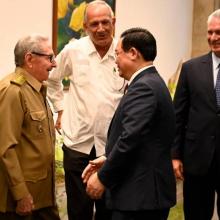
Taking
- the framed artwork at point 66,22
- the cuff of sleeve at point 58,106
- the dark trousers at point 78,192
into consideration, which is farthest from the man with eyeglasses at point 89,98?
the framed artwork at point 66,22

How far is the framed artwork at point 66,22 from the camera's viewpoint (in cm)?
369

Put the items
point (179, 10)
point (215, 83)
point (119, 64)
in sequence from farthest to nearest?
point (179, 10), point (215, 83), point (119, 64)

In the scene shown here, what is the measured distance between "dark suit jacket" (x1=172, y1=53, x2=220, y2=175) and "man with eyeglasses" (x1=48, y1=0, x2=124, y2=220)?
15.1 inches

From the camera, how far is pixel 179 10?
18.5 ft

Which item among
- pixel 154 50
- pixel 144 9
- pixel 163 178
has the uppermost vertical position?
pixel 144 9

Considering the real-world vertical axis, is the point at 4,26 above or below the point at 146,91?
above

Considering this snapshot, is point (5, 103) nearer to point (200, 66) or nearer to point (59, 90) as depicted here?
point (59, 90)

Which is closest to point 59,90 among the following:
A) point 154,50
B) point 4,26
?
point 4,26

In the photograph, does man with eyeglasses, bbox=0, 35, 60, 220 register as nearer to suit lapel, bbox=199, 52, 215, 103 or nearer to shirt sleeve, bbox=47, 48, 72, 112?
shirt sleeve, bbox=47, 48, 72, 112

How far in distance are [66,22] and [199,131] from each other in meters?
1.66

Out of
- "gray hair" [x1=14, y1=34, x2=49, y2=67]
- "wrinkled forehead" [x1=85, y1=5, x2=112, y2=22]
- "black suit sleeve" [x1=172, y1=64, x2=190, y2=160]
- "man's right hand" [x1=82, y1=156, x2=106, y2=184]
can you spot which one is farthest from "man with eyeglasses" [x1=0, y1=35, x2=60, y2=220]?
"black suit sleeve" [x1=172, y1=64, x2=190, y2=160]

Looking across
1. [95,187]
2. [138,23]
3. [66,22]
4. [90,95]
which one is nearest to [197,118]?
[90,95]

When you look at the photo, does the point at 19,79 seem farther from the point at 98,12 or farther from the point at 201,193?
the point at 201,193

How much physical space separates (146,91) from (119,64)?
0.22 meters
